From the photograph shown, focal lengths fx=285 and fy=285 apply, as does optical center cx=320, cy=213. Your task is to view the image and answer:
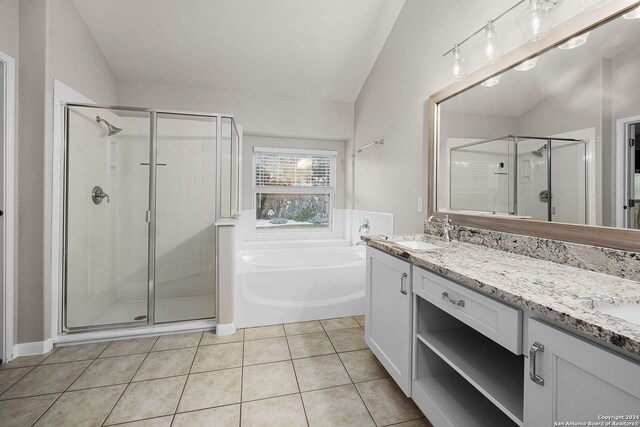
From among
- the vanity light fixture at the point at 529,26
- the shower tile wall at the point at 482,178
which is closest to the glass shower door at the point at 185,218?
the shower tile wall at the point at 482,178

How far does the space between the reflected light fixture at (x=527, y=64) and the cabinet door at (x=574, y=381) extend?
4.29ft

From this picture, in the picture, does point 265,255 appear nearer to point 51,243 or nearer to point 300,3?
point 51,243

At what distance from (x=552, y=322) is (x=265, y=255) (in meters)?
3.05

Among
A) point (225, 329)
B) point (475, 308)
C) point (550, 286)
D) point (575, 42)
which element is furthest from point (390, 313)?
point (575, 42)

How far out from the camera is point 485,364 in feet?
3.87

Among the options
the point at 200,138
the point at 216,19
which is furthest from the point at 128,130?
the point at 216,19

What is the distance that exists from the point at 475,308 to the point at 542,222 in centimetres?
67

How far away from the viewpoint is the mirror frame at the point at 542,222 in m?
1.08

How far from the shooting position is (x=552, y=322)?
0.76m

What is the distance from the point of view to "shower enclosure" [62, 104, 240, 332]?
2.33 m

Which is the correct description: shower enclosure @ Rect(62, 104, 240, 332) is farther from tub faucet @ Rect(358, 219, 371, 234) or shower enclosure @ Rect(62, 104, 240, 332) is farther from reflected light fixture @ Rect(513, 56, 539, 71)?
reflected light fixture @ Rect(513, 56, 539, 71)

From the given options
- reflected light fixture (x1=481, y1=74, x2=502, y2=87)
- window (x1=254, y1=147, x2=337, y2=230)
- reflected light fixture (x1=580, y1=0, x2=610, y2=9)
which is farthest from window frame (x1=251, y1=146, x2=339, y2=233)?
reflected light fixture (x1=580, y1=0, x2=610, y2=9)

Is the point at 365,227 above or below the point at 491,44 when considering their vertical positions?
below

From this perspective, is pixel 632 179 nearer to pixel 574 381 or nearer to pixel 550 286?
pixel 550 286
